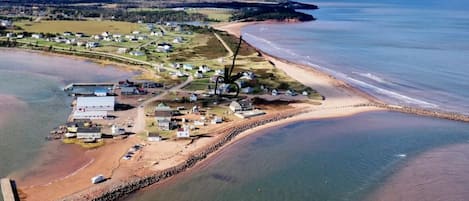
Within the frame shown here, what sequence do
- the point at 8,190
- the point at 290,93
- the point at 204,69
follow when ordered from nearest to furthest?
the point at 8,190 → the point at 290,93 → the point at 204,69

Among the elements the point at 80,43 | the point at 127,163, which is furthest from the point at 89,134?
the point at 80,43

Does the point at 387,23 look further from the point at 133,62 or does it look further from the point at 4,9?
the point at 4,9

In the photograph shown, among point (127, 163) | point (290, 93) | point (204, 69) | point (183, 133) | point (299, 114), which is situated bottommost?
point (127, 163)

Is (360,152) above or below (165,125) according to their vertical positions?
below

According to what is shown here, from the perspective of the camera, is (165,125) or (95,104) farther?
(95,104)

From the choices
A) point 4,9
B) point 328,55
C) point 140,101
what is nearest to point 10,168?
point 140,101

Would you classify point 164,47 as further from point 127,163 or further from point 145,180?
point 145,180

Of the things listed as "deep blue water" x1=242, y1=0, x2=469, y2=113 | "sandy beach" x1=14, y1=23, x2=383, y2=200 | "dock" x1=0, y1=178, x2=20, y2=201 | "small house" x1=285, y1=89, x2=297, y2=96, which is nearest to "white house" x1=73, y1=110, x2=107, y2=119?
"sandy beach" x1=14, y1=23, x2=383, y2=200
